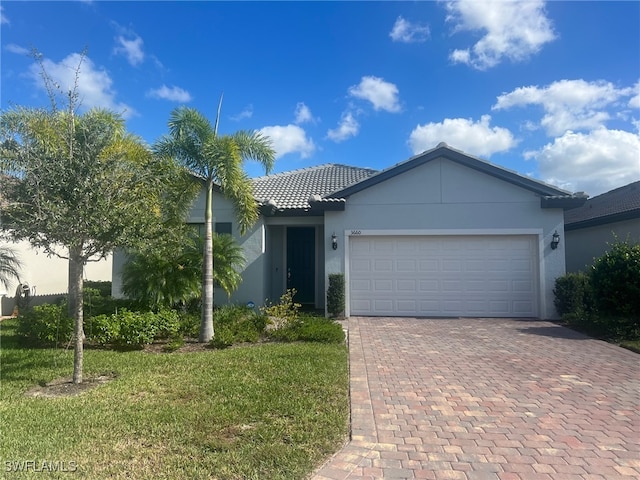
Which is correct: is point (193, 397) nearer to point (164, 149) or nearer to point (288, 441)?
point (288, 441)

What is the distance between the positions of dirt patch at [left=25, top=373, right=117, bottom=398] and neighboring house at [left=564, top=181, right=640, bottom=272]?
14.7m

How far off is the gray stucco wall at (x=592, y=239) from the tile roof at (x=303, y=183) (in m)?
8.93

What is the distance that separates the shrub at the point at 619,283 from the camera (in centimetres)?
912

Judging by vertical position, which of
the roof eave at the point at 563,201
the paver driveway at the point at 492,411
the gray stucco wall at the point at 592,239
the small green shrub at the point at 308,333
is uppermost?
the roof eave at the point at 563,201

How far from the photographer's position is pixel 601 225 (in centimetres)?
1473

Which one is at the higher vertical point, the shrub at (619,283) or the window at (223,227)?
the window at (223,227)

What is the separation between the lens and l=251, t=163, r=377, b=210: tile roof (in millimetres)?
13329

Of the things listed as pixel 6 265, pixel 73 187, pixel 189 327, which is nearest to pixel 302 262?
pixel 189 327

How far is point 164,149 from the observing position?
832 cm

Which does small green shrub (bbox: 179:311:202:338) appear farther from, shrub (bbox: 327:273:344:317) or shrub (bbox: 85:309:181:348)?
shrub (bbox: 327:273:344:317)

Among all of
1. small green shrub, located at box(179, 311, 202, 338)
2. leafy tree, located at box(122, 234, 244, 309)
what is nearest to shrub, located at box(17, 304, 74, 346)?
leafy tree, located at box(122, 234, 244, 309)

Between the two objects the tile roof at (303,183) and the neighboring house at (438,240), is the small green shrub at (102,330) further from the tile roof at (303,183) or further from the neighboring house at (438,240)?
the tile roof at (303,183)

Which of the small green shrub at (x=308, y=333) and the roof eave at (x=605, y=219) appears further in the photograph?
the roof eave at (x=605, y=219)

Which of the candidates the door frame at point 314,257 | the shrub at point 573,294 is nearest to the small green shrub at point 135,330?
the door frame at point 314,257
